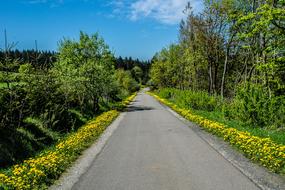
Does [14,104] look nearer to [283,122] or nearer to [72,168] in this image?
[72,168]

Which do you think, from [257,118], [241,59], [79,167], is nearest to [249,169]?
[79,167]

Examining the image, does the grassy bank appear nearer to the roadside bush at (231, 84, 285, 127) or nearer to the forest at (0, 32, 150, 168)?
the forest at (0, 32, 150, 168)

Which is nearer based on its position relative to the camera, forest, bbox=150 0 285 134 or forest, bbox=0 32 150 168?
forest, bbox=0 32 150 168

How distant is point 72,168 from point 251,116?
1043 cm

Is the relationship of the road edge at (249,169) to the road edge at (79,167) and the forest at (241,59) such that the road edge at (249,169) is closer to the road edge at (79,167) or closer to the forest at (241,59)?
the forest at (241,59)

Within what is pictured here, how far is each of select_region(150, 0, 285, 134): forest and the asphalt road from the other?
3910 mm

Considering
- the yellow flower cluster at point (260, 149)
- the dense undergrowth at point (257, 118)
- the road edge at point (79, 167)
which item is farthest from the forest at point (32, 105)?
the dense undergrowth at point (257, 118)

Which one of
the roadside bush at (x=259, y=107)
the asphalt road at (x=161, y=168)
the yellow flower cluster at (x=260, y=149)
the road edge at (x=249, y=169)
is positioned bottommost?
the asphalt road at (x=161, y=168)

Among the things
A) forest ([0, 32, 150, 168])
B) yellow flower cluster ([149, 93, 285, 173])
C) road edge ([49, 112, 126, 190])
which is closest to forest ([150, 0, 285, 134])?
yellow flower cluster ([149, 93, 285, 173])

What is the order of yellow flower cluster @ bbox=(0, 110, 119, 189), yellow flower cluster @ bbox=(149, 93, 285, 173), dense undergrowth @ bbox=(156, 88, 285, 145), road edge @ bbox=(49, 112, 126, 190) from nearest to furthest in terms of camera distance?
yellow flower cluster @ bbox=(0, 110, 119, 189) → road edge @ bbox=(49, 112, 126, 190) → yellow flower cluster @ bbox=(149, 93, 285, 173) → dense undergrowth @ bbox=(156, 88, 285, 145)

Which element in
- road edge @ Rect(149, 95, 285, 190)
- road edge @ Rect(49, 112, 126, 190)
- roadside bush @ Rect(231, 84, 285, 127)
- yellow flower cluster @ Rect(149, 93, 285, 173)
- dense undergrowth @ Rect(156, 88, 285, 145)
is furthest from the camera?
roadside bush @ Rect(231, 84, 285, 127)

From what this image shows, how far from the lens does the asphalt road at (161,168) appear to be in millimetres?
7266

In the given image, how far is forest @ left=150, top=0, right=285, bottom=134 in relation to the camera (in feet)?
51.2

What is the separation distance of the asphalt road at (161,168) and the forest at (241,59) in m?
3.91
